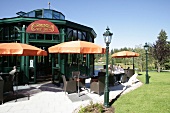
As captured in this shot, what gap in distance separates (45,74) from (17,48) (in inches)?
251

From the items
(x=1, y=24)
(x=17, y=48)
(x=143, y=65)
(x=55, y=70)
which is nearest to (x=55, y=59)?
(x=55, y=70)

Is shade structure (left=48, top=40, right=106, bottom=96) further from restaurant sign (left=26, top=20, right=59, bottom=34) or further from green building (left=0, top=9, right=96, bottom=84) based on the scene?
green building (left=0, top=9, right=96, bottom=84)

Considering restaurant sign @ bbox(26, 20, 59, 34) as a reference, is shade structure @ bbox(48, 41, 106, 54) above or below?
below

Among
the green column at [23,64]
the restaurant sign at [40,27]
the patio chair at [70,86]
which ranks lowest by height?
the patio chair at [70,86]

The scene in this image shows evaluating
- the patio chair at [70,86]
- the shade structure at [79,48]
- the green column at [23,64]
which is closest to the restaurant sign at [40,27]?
the green column at [23,64]

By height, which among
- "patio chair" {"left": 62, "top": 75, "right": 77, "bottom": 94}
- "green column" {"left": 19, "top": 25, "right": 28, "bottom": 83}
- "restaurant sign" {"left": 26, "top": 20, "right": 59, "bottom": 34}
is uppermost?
"restaurant sign" {"left": 26, "top": 20, "right": 59, "bottom": 34}

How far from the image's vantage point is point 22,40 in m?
10.5

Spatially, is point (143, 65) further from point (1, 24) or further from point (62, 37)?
point (1, 24)

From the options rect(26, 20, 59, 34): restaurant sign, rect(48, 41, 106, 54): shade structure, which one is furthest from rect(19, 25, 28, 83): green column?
rect(48, 41, 106, 54): shade structure

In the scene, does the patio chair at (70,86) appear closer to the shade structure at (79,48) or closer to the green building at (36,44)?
the shade structure at (79,48)

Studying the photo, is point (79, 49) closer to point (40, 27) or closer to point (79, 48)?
point (79, 48)

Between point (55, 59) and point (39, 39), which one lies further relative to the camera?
point (55, 59)

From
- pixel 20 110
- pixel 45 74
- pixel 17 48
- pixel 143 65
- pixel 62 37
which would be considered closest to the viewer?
pixel 20 110

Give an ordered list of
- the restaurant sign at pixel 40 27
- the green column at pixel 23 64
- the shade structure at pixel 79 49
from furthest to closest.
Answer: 1. the green column at pixel 23 64
2. the restaurant sign at pixel 40 27
3. the shade structure at pixel 79 49
